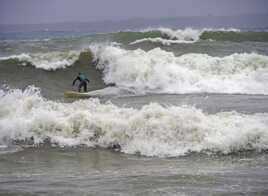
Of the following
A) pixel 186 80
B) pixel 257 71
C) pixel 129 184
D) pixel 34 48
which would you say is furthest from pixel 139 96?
pixel 34 48

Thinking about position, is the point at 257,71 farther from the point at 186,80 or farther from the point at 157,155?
the point at 157,155

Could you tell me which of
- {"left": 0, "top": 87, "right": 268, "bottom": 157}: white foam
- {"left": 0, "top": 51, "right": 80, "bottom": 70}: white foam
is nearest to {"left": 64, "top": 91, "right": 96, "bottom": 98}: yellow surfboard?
{"left": 0, "top": 51, "right": 80, "bottom": 70}: white foam

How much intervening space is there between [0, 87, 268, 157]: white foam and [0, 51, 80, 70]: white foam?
9.92 meters

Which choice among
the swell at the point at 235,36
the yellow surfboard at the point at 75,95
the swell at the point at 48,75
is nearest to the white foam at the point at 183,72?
the swell at the point at 48,75

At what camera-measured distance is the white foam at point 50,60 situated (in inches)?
745

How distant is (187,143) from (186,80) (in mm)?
8680

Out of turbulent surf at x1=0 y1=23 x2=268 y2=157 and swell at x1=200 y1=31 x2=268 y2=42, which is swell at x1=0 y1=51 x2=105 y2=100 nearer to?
turbulent surf at x1=0 y1=23 x2=268 y2=157

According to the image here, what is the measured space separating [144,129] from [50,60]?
12724mm

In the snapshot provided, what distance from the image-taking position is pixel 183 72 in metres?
16.6

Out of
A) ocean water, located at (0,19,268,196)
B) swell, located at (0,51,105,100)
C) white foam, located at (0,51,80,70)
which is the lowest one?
ocean water, located at (0,19,268,196)

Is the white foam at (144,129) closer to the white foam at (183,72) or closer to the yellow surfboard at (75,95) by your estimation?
the yellow surfboard at (75,95)

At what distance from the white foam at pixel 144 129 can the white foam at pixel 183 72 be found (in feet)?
20.6

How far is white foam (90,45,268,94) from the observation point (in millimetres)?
15086

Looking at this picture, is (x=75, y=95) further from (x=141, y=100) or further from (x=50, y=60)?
(x=50, y=60)
